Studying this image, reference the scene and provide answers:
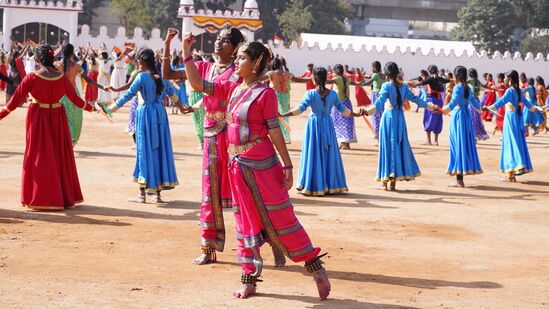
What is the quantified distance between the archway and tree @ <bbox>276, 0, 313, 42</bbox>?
67.2 feet

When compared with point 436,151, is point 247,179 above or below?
above

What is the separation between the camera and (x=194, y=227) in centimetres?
1016

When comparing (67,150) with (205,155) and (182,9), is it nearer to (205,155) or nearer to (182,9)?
(205,155)

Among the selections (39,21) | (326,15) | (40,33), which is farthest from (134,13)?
(39,21)

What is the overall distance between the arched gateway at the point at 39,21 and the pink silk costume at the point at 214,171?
42.9m

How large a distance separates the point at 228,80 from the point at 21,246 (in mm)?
2360

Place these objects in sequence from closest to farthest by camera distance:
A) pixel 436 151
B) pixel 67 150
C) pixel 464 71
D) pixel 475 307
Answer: pixel 475 307 → pixel 67 150 → pixel 464 71 → pixel 436 151

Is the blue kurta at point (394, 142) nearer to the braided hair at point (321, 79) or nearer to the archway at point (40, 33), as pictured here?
the braided hair at point (321, 79)

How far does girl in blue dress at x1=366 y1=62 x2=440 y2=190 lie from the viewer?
42.7ft

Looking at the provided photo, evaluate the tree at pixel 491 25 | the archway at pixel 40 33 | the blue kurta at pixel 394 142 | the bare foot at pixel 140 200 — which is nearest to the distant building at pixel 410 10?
the tree at pixel 491 25

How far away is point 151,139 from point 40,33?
41419 mm

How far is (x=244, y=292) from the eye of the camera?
7238 millimetres

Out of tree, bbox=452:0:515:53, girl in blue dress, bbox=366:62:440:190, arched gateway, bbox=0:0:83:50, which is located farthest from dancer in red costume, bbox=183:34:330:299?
tree, bbox=452:0:515:53

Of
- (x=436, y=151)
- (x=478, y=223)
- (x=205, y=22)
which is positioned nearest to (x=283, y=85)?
(x=436, y=151)
